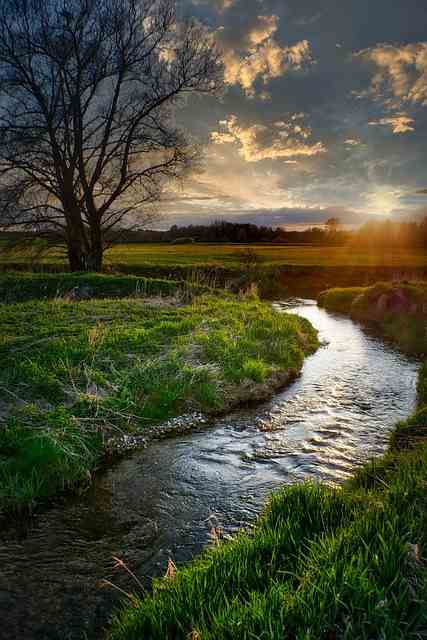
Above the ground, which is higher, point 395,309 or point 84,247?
point 84,247

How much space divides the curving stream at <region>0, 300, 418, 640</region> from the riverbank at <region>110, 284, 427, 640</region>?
72cm

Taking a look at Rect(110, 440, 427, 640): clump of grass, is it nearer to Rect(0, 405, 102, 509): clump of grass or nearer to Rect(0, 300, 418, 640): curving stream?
Rect(0, 300, 418, 640): curving stream

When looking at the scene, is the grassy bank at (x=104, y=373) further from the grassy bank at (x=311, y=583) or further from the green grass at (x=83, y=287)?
the green grass at (x=83, y=287)

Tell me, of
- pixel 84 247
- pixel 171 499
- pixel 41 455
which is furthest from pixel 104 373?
pixel 84 247

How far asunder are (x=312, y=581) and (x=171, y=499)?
342 centimetres

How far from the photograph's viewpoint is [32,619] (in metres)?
3.99

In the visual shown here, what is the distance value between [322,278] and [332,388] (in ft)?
105

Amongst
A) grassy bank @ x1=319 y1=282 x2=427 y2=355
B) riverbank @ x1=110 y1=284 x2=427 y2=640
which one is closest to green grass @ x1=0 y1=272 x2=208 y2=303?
grassy bank @ x1=319 y1=282 x2=427 y2=355

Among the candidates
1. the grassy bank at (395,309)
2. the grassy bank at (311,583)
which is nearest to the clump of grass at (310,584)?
the grassy bank at (311,583)

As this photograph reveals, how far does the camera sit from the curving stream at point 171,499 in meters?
4.23

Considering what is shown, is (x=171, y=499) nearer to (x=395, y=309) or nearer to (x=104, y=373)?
(x=104, y=373)

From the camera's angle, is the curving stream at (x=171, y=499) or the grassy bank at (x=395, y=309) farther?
the grassy bank at (x=395, y=309)

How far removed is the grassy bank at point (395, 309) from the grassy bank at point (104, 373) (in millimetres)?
5045

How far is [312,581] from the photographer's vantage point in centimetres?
304
